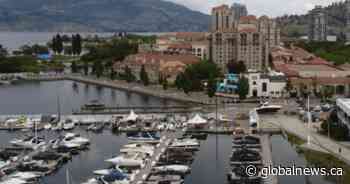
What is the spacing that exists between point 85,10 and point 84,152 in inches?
4658

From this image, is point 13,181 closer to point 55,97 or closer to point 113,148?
point 113,148

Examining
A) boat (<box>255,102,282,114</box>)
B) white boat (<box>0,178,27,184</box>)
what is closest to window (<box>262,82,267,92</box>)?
boat (<box>255,102,282,114</box>)

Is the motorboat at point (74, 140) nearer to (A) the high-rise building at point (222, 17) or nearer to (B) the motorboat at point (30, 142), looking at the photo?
(B) the motorboat at point (30, 142)

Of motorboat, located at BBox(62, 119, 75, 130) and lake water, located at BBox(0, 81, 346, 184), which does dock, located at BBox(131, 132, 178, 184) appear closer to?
lake water, located at BBox(0, 81, 346, 184)

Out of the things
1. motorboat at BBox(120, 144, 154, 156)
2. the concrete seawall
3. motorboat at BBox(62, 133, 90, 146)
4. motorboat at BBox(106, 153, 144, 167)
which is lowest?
motorboat at BBox(106, 153, 144, 167)

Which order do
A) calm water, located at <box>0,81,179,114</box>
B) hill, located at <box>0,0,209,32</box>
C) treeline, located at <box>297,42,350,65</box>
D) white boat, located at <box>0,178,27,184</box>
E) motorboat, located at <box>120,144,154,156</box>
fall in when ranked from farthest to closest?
hill, located at <box>0,0,209,32</box>, treeline, located at <box>297,42,350,65</box>, calm water, located at <box>0,81,179,114</box>, motorboat, located at <box>120,144,154,156</box>, white boat, located at <box>0,178,27,184</box>

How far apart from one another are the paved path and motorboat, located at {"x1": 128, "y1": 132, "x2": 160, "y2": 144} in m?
3.32

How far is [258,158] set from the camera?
11281 millimetres

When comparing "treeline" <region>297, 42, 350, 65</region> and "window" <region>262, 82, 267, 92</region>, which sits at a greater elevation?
"treeline" <region>297, 42, 350, 65</region>

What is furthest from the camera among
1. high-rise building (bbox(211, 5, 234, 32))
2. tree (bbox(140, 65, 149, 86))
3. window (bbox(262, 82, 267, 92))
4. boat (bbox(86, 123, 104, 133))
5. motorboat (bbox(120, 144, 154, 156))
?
high-rise building (bbox(211, 5, 234, 32))

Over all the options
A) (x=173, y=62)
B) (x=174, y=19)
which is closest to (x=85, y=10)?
(x=174, y=19)

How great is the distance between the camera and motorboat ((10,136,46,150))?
12.7 meters

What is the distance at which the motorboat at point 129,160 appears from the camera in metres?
11.1

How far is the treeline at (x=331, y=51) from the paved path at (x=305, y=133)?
45.8 feet
